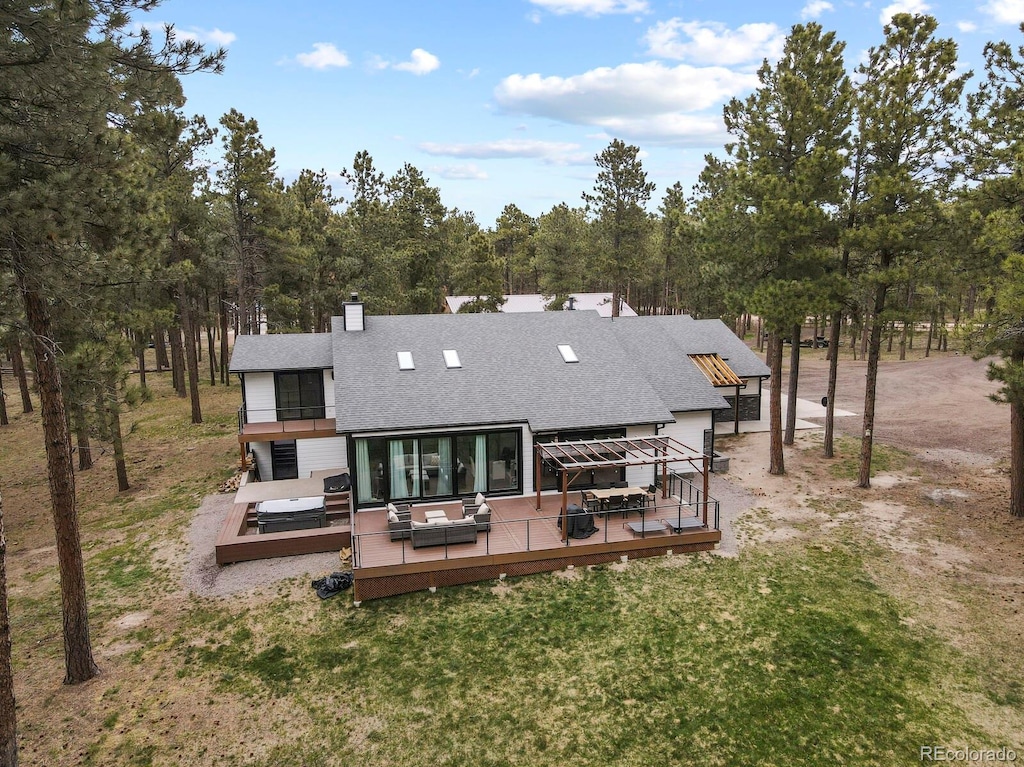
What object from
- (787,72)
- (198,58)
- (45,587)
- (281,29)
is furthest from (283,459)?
(787,72)

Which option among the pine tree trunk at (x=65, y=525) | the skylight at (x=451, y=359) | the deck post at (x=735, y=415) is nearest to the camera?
the pine tree trunk at (x=65, y=525)

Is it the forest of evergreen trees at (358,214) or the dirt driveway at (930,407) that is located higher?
the forest of evergreen trees at (358,214)

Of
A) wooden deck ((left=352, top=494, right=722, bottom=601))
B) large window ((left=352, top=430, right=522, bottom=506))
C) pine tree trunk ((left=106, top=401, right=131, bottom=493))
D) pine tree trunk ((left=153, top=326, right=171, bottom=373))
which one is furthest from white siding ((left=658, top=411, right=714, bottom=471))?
pine tree trunk ((left=153, top=326, right=171, bottom=373))

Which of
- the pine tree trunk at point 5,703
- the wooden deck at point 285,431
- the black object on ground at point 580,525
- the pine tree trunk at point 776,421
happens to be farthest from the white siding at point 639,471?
the pine tree trunk at point 5,703

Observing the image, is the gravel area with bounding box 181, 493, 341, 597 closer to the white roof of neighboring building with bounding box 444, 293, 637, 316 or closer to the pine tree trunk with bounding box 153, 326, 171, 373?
the pine tree trunk with bounding box 153, 326, 171, 373

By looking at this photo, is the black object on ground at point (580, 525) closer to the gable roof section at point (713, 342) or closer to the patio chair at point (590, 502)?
the patio chair at point (590, 502)

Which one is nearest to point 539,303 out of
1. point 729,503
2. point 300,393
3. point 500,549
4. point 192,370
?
point 192,370

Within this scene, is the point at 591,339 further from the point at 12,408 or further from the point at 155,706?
the point at 12,408
